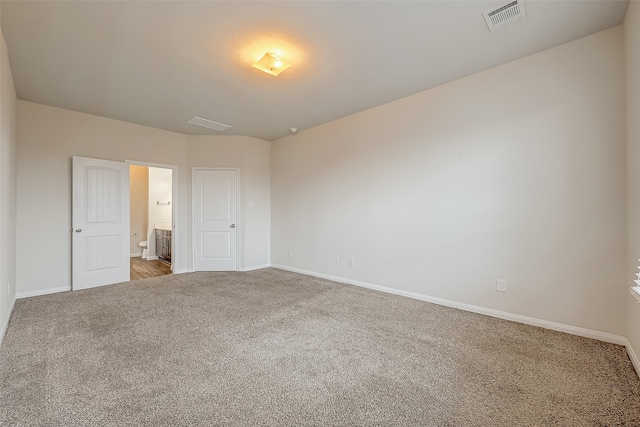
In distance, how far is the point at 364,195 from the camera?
4.23m

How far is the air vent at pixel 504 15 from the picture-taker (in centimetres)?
213

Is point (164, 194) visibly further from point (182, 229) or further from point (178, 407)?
point (178, 407)

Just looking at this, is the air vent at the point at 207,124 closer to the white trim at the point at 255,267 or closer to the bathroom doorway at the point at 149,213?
the white trim at the point at 255,267

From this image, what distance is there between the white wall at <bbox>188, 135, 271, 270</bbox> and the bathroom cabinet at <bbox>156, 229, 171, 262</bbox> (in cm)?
231

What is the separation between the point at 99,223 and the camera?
436cm

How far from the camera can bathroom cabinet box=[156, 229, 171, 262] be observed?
6.64 m

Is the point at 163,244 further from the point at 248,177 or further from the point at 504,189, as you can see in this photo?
the point at 504,189

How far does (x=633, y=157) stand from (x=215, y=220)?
18.7 feet

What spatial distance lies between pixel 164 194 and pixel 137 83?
4.66 meters

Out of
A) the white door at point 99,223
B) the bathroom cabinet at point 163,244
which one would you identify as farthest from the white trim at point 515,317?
the bathroom cabinet at point 163,244

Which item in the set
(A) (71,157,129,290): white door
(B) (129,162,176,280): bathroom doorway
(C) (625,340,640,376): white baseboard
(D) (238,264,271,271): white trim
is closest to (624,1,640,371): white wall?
(C) (625,340,640,376): white baseboard

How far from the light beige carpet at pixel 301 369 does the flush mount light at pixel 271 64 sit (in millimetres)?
2631

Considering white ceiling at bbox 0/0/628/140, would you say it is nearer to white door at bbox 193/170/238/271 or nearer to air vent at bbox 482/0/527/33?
air vent at bbox 482/0/527/33

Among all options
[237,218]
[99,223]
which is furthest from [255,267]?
[99,223]
